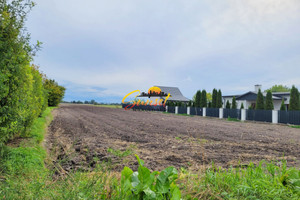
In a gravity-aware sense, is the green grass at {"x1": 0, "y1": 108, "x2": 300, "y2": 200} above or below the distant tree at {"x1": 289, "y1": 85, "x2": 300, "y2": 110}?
below

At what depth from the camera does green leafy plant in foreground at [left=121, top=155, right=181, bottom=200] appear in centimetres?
183

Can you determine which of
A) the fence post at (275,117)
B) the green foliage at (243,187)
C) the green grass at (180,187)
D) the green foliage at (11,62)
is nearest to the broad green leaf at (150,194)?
the green grass at (180,187)

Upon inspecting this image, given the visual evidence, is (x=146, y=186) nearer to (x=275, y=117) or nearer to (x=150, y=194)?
(x=150, y=194)

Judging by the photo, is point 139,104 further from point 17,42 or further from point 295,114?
point 17,42

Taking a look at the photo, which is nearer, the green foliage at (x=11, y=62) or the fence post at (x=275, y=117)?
the green foliage at (x=11, y=62)

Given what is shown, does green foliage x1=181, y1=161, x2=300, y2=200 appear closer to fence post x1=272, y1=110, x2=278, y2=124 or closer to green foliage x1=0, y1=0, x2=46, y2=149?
green foliage x1=0, y1=0, x2=46, y2=149

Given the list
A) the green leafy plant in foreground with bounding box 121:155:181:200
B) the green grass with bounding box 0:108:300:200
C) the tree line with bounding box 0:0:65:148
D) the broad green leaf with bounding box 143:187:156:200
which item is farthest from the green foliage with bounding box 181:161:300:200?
the tree line with bounding box 0:0:65:148

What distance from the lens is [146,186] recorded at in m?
1.84

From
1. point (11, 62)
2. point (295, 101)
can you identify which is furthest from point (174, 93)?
point (11, 62)

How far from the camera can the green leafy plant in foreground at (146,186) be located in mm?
1826

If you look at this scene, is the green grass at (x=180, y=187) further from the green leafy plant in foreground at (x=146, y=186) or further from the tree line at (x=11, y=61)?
the tree line at (x=11, y=61)

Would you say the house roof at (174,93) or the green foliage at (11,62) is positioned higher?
the house roof at (174,93)

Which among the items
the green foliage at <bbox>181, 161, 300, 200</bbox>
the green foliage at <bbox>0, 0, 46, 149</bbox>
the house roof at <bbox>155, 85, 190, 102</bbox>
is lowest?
the green foliage at <bbox>181, 161, 300, 200</bbox>

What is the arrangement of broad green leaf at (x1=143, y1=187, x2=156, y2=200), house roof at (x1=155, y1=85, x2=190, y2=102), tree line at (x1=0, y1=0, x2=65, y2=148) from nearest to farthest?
broad green leaf at (x1=143, y1=187, x2=156, y2=200) < tree line at (x1=0, y1=0, x2=65, y2=148) < house roof at (x1=155, y1=85, x2=190, y2=102)
